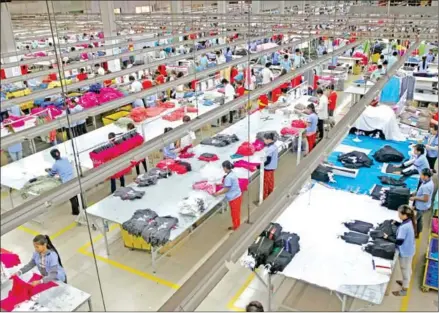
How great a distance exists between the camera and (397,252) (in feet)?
17.6

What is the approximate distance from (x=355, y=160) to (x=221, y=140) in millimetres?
2731

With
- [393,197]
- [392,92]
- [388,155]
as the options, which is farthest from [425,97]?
[393,197]

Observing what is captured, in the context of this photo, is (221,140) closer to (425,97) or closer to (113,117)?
(113,117)

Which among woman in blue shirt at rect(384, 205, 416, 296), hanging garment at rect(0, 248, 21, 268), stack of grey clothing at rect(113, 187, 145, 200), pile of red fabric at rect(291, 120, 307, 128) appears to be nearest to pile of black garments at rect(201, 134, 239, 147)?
pile of red fabric at rect(291, 120, 307, 128)

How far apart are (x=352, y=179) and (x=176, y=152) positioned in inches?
132

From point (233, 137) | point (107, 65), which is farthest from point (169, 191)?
point (107, 65)

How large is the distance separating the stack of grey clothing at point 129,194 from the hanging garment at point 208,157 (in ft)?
5.23

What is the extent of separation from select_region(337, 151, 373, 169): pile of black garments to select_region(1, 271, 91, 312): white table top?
18.4ft

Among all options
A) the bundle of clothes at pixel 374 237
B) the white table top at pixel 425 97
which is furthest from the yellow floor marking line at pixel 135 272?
the white table top at pixel 425 97

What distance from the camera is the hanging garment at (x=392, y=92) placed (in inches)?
459

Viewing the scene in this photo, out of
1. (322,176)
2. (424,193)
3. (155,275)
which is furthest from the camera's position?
(322,176)

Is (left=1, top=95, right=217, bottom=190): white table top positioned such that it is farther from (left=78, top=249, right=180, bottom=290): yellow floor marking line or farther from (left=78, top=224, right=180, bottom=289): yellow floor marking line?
(left=78, top=249, right=180, bottom=290): yellow floor marking line

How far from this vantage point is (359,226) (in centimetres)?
579

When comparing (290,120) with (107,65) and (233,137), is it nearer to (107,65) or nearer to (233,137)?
(233,137)
